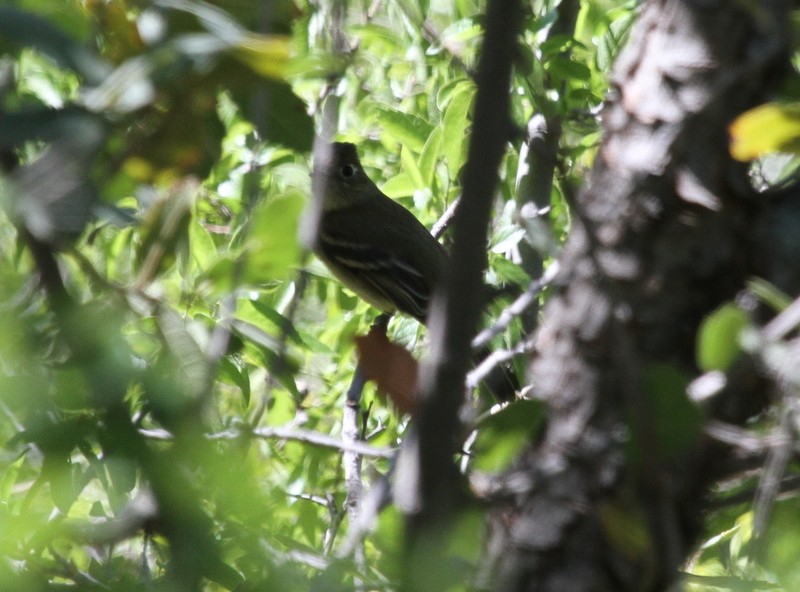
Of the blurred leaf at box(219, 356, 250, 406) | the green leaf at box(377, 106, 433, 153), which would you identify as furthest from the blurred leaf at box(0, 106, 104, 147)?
the green leaf at box(377, 106, 433, 153)

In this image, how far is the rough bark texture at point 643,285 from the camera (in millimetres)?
1402

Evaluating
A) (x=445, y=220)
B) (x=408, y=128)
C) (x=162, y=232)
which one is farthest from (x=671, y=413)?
(x=408, y=128)

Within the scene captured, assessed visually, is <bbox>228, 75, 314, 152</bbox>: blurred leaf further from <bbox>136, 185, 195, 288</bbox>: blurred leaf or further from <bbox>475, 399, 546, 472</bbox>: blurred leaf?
<bbox>475, 399, 546, 472</bbox>: blurred leaf

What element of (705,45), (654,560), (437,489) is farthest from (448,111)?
(437,489)

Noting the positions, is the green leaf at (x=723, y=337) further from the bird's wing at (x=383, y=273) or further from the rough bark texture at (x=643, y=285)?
the bird's wing at (x=383, y=273)

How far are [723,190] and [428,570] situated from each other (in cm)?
86

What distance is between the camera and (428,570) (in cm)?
87

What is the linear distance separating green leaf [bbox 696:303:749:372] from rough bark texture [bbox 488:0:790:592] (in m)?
0.33

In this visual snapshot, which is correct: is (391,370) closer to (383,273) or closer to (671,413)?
(671,413)

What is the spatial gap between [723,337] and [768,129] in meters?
0.33

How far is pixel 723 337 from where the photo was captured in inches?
40.7

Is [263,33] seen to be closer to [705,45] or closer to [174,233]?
[174,233]

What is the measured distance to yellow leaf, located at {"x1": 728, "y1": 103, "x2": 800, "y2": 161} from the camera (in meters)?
1.22

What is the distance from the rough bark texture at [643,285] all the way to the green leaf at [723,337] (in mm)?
334
